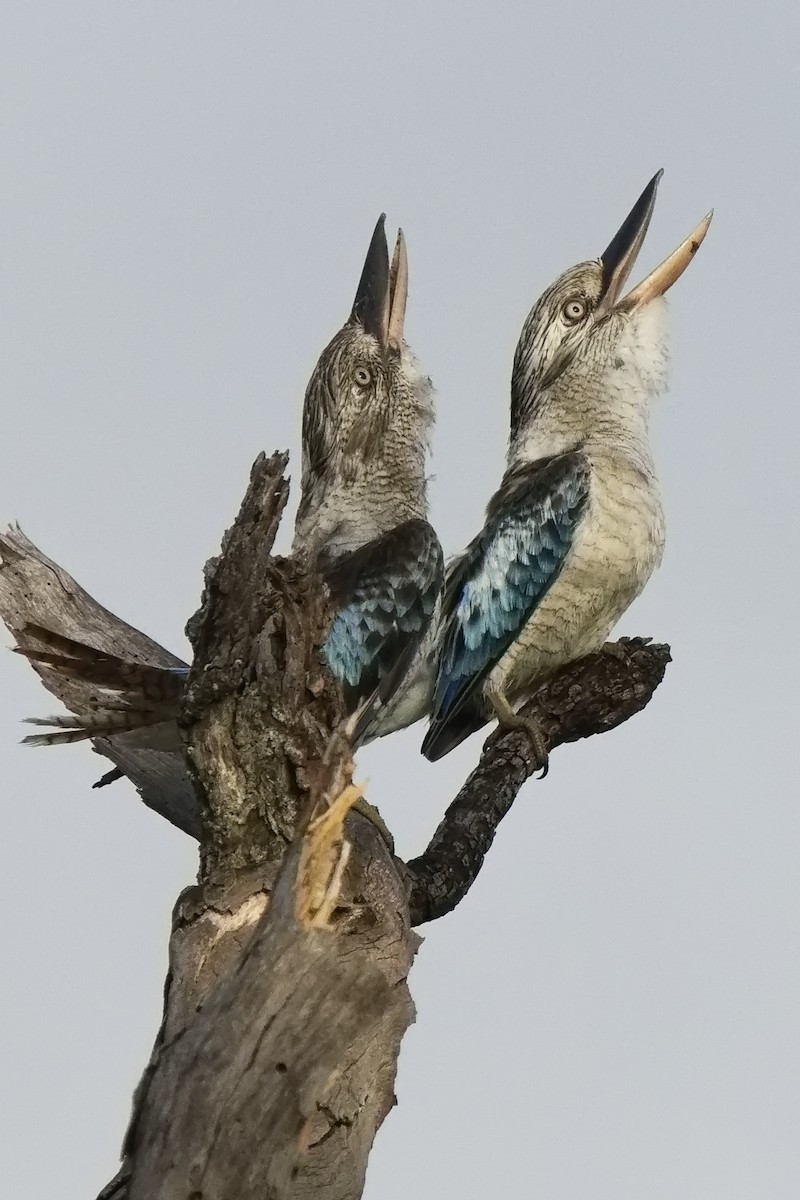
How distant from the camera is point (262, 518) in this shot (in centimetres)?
432

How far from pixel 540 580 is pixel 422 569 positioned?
69cm

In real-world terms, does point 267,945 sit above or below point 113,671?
below

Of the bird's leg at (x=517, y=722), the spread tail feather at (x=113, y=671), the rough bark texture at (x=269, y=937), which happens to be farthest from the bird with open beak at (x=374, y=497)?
the rough bark texture at (x=269, y=937)

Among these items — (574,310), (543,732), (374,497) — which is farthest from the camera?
(574,310)

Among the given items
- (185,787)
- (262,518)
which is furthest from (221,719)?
(185,787)

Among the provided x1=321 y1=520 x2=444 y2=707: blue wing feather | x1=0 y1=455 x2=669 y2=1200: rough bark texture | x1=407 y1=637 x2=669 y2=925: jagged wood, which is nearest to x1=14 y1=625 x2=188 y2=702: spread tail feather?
x1=0 y1=455 x2=669 y2=1200: rough bark texture

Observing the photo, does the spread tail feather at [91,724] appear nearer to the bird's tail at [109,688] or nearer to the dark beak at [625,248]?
the bird's tail at [109,688]

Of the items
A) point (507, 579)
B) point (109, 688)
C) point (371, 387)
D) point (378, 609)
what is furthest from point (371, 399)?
point (109, 688)

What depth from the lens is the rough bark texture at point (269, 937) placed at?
13.4 feet

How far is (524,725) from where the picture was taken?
619cm

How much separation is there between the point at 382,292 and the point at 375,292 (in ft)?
0.10

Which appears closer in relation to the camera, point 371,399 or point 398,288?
point 371,399

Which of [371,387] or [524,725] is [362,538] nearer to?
[371,387]

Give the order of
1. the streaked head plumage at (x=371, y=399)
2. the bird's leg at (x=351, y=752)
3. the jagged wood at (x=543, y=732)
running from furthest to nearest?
the streaked head plumage at (x=371, y=399) < the jagged wood at (x=543, y=732) < the bird's leg at (x=351, y=752)
